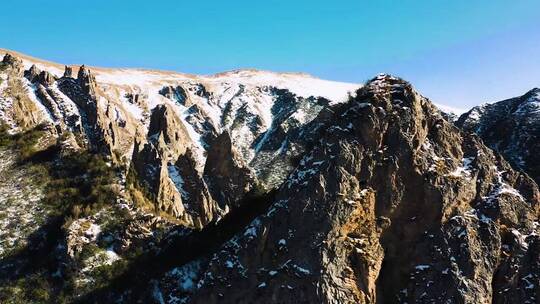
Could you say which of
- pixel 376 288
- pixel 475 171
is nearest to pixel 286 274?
pixel 376 288

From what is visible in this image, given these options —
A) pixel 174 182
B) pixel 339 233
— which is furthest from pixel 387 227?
pixel 174 182

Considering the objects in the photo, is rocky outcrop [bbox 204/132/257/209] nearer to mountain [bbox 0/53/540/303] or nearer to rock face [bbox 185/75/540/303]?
mountain [bbox 0/53/540/303]

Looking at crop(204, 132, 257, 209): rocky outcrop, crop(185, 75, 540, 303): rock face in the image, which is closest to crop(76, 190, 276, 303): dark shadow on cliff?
crop(185, 75, 540, 303): rock face

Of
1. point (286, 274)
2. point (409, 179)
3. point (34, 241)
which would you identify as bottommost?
point (34, 241)

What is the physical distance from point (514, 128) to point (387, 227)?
7346cm

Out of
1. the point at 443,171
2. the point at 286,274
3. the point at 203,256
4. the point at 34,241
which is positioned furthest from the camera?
the point at 34,241

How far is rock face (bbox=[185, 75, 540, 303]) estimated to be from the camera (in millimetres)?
37000

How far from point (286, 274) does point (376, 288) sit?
659cm

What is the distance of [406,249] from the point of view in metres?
39.6

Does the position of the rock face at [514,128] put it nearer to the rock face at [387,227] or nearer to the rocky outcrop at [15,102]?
the rock face at [387,227]

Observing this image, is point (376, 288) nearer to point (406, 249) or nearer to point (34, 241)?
point (406, 249)

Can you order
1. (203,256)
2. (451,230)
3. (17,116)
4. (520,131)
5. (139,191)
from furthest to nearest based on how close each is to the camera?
(520,131) < (17,116) < (139,191) < (203,256) < (451,230)

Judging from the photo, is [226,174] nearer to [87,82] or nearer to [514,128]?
[87,82]

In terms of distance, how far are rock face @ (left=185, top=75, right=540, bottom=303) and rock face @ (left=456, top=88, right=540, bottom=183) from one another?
41.9m
